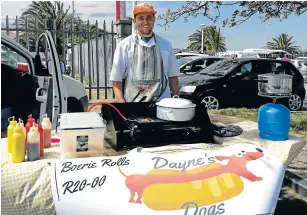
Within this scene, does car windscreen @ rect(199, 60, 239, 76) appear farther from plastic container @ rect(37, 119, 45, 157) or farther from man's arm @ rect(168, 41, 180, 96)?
plastic container @ rect(37, 119, 45, 157)

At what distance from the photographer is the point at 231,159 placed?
6.70 ft

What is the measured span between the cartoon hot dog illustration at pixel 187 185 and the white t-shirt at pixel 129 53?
1.20 meters

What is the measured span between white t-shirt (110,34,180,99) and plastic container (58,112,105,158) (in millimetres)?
884

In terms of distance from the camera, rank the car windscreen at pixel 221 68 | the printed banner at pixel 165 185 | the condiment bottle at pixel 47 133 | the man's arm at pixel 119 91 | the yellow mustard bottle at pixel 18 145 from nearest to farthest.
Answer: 1. the printed banner at pixel 165 185
2. the yellow mustard bottle at pixel 18 145
3. the condiment bottle at pixel 47 133
4. the man's arm at pixel 119 91
5. the car windscreen at pixel 221 68

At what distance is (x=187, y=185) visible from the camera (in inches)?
73.4

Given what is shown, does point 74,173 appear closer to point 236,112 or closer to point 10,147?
point 10,147

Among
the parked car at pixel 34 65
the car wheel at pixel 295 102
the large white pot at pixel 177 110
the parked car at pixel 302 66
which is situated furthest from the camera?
the parked car at pixel 302 66

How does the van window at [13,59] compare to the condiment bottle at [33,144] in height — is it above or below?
above

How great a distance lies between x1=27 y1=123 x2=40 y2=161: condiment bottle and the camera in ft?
6.52

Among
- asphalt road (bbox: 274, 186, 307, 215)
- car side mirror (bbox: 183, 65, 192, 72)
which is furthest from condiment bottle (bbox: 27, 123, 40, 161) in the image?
car side mirror (bbox: 183, 65, 192, 72)

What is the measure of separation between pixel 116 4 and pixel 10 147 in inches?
366

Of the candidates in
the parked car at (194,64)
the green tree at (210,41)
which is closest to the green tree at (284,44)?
the green tree at (210,41)

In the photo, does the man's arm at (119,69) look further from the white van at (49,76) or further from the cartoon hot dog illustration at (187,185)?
the cartoon hot dog illustration at (187,185)

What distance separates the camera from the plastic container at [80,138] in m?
2.01
